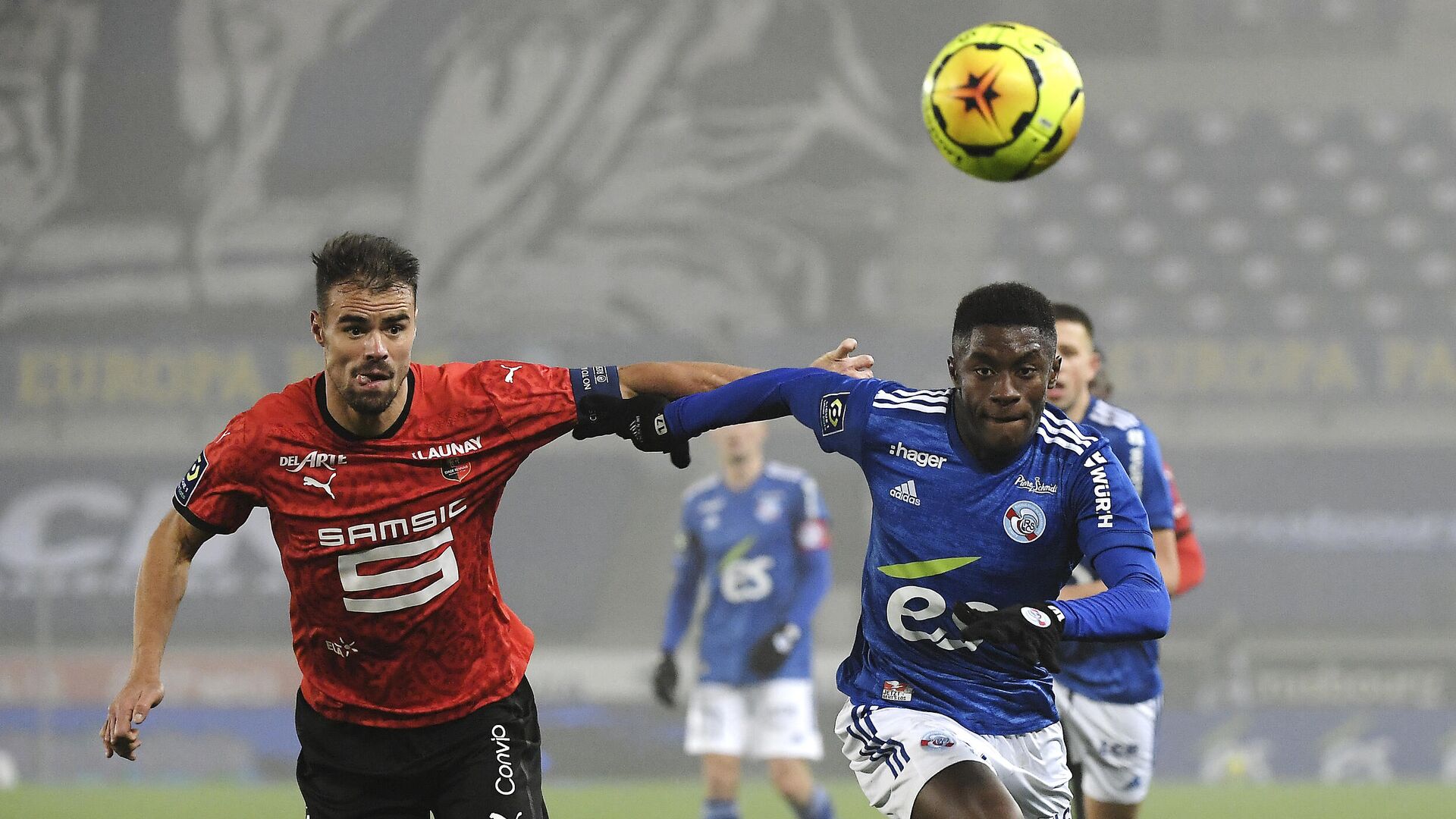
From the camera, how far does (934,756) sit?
3531 mm

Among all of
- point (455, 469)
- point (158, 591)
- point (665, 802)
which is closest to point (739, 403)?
point (455, 469)

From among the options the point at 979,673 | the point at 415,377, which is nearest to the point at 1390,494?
the point at 979,673

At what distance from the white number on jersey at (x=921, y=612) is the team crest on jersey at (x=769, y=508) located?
14.4 ft

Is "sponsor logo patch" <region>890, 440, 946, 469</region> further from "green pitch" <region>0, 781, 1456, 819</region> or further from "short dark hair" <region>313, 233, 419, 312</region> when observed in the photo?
"green pitch" <region>0, 781, 1456, 819</region>

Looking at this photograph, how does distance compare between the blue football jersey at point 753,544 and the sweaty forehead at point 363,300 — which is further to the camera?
the blue football jersey at point 753,544

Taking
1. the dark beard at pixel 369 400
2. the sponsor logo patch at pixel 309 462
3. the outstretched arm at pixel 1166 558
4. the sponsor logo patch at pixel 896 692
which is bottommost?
the sponsor logo patch at pixel 896 692

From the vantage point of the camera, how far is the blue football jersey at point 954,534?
11.7ft

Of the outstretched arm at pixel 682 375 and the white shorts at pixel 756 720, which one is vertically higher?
the outstretched arm at pixel 682 375

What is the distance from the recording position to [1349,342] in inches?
464

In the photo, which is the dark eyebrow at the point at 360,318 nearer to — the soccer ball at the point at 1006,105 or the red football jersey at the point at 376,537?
the red football jersey at the point at 376,537

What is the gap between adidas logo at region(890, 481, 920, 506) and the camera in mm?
3666

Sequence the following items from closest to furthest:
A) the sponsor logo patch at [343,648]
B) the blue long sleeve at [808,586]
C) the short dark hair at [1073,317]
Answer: the sponsor logo patch at [343,648], the short dark hair at [1073,317], the blue long sleeve at [808,586]

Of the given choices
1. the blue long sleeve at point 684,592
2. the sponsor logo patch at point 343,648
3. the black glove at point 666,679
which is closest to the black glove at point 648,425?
the sponsor logo patch at point 343,648

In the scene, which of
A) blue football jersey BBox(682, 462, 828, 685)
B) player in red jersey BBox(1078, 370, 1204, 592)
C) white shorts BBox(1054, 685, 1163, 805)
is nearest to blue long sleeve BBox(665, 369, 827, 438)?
player in red jersey BBox(1078, 370, 1204, 592)
